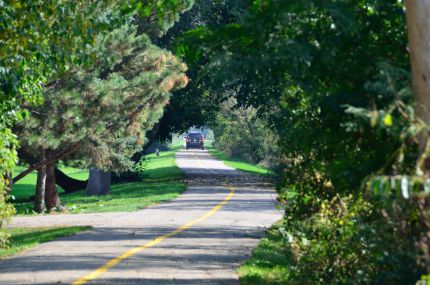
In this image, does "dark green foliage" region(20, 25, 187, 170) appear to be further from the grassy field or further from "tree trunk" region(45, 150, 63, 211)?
"tree trunk" region(45, 150, 63, 211)

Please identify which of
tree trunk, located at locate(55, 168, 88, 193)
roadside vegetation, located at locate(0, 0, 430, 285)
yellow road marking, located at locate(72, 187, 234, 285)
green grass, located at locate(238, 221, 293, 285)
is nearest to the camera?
roadside vegetation, located at locate(0, 0, 430, 285)

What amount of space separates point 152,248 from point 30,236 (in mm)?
5783

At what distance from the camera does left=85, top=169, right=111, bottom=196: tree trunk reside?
48.7 metres

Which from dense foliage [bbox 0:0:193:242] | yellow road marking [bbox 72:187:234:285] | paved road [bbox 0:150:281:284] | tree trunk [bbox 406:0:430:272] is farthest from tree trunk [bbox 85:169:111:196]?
tree trunk [bbox 406:0:430:272]

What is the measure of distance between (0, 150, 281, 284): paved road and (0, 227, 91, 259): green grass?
0.45 metres

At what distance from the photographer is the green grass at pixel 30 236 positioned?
65.8ft

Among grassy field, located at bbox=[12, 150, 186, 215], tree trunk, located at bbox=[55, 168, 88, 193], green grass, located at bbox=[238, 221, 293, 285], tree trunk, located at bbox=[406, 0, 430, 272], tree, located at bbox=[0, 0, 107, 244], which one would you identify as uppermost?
tree, located at bbox=[0, 0, 107, 244]

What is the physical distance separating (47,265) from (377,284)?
22.1 ft

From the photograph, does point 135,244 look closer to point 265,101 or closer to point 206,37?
point 206,37

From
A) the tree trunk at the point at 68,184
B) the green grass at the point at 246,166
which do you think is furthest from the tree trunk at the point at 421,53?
the green grass at the point at 246,166

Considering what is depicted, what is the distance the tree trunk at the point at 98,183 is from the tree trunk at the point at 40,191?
10942mm

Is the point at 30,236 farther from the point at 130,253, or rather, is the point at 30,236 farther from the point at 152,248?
the point at 130,253

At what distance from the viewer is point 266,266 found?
1677 cm

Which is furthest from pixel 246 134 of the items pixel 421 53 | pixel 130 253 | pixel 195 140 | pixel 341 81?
pixel 421 53
